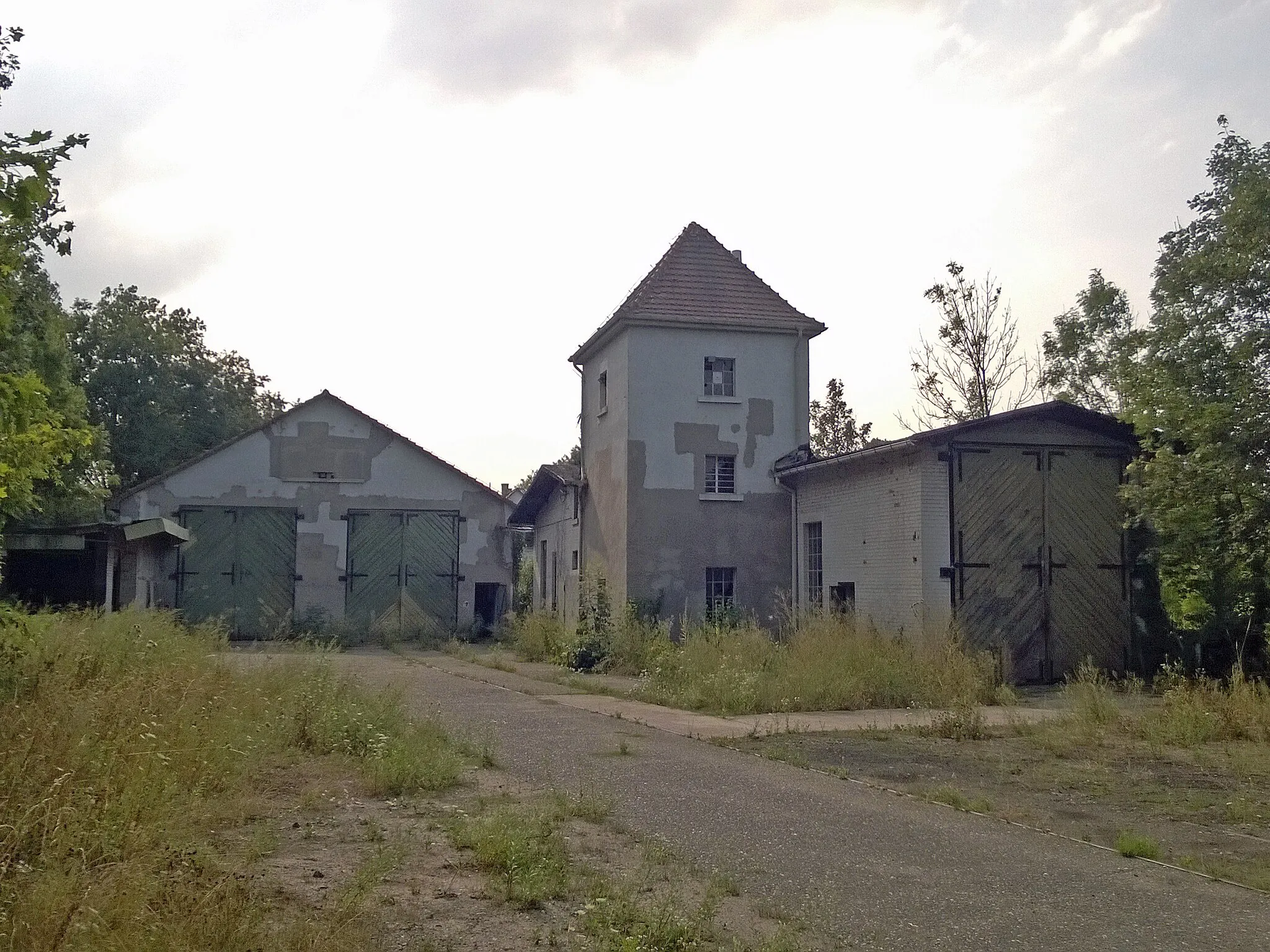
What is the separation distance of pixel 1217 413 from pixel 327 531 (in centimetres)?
2182

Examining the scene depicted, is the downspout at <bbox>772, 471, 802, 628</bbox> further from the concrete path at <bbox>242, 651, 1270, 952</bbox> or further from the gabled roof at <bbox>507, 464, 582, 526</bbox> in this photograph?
the concrete path at <bbox>242, 651, 1270, 952</bbox>

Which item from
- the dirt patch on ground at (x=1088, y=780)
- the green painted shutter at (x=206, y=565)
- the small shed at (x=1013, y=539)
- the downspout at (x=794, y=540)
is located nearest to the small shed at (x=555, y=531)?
the downspout at (x=794, y=540)

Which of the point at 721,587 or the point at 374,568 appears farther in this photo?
the point at 374,568

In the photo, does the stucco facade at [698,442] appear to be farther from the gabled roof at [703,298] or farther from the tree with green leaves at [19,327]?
the tree with green leaves at [19,327]

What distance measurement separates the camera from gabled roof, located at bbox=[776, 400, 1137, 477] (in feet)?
60.3

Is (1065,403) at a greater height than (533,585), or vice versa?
(1065,403)

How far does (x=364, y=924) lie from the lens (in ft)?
16.5

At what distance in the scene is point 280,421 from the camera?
3028 centimetres

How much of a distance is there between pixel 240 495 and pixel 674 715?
1909 cm

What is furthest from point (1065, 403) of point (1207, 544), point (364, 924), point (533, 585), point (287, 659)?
point (533, 585)

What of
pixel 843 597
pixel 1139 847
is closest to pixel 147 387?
pixel 843 597

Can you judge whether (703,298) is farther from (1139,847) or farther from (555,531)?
(1139,847)

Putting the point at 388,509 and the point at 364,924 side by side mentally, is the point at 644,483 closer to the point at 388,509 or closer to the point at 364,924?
the point at 388,509

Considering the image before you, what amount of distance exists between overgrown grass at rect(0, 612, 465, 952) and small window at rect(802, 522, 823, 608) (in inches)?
488
